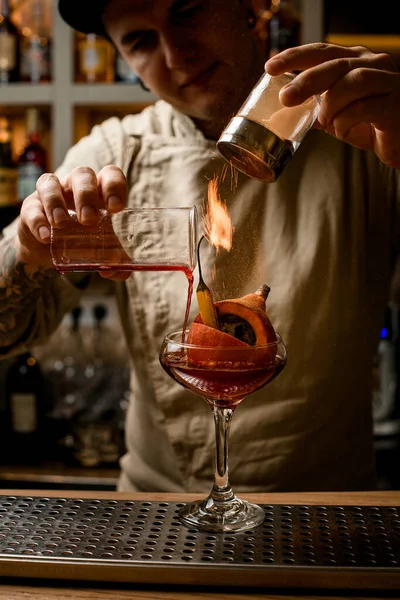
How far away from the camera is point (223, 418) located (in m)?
1.14

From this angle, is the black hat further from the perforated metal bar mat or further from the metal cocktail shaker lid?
the perforated metal bar mat

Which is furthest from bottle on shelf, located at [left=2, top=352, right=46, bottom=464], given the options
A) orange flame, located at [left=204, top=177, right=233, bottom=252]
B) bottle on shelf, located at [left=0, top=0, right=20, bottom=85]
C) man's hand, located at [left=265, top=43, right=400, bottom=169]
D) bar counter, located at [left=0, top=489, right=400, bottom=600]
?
Answer: man's hand, located at [left=265, top=43, right=400, bottom=169]

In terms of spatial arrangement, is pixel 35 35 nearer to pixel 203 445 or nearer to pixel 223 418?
pixel 203 445

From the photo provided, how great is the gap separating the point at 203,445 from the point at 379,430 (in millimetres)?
981

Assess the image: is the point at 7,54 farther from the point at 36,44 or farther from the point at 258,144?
the point at 258,144

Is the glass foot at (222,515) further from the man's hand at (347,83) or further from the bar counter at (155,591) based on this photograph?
the man's hand at (347,83)

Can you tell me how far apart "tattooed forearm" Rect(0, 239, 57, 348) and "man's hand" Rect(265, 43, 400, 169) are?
612mm

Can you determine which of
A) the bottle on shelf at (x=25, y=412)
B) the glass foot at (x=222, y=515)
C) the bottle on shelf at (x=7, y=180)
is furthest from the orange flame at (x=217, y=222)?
the bottle on shelf at (x=25, y=412)

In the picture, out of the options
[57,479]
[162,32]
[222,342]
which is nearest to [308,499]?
[222,342]

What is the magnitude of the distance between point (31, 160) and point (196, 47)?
4.37ft

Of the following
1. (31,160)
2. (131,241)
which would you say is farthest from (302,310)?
(31,160)

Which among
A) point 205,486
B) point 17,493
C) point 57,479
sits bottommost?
point 57,479

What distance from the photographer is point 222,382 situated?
1.06m

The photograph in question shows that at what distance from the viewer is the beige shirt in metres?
1.56
